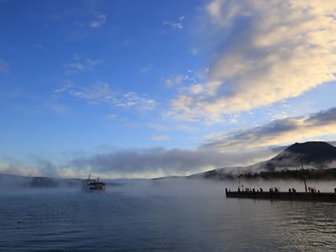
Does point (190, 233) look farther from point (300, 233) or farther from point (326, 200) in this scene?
point (326, 200)

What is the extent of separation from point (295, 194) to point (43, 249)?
9809cm

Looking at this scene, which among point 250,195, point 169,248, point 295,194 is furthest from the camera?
point 250,195

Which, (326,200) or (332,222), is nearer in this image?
(332,222)

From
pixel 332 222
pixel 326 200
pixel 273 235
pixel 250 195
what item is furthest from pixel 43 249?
pixel 250 195

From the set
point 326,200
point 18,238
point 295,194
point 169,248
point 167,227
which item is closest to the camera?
point 169,248

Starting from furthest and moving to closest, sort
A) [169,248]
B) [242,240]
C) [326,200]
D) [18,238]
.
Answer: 1. [326,200]
2. [18,238]
3. [242,240]
4. [169,248]

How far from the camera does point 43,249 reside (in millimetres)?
41625

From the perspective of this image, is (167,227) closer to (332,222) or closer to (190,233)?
(190,233)

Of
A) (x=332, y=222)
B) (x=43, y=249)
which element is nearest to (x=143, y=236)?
(x=43, y=249)

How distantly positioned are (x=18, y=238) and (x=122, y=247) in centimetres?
1940

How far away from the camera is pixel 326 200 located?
10194 cm

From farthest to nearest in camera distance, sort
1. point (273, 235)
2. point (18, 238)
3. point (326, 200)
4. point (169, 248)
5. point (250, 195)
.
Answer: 1. point (250, 195)
2. point (326, 200)
3. point (18, 238)
4. point (273, 235)
5. point (169, 248)

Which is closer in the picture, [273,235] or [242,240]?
[242,240]

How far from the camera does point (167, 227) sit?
193 feet
